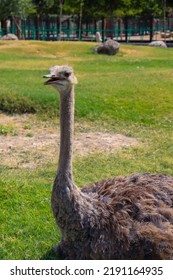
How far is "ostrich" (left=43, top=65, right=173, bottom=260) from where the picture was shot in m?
3.17

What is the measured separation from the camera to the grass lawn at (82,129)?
436cm

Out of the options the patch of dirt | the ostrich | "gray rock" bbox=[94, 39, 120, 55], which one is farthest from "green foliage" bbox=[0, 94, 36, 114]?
"gray rock" bbox=[94, 39, 120, 55]

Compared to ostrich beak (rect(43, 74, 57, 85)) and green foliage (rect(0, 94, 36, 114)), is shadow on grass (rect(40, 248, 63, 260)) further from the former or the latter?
green foliage (rect(0, 94, 36, 114))

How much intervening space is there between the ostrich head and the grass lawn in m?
1.44

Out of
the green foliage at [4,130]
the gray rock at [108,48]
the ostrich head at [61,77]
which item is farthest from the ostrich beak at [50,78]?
the gray rock at [108,48]

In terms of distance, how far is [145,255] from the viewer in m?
3.26

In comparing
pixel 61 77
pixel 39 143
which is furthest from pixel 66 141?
pixel 39 143

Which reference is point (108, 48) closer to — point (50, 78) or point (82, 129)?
point (82, 129)

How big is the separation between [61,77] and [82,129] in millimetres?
4815

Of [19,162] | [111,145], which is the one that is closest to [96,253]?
[19,162]

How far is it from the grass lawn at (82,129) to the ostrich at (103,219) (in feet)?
2.36

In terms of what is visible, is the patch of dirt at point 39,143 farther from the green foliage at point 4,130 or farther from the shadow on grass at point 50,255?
the shadow on grass at point 50,255

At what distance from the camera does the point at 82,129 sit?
770cm
